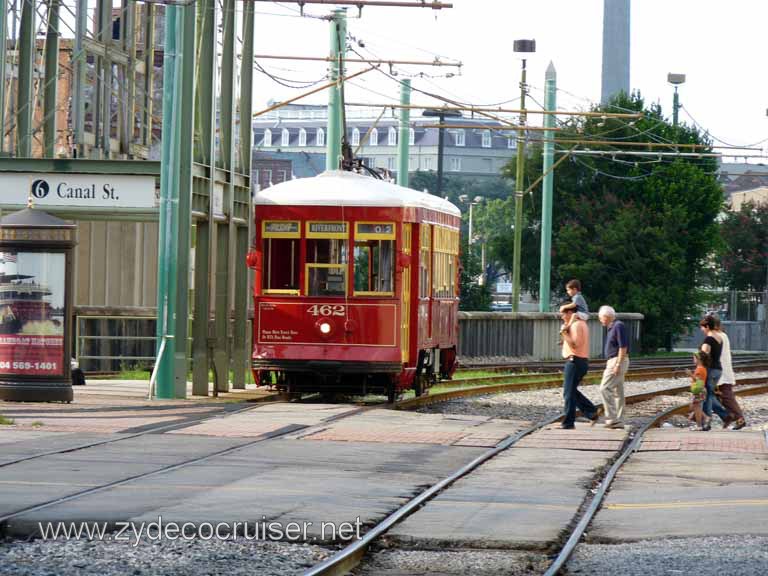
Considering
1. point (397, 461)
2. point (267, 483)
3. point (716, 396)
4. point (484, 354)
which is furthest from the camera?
point (484, 354)

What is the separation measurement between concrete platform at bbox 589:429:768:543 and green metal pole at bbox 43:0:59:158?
1361 cm

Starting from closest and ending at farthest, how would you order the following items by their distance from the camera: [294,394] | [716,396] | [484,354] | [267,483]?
[267,483] → [716,396] → [294,394] → [484,354]

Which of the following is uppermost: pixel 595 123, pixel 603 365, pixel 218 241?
pixel 595 123

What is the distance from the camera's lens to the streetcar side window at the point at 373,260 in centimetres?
2111

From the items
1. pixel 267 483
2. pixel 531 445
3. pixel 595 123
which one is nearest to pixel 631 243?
pixel 595 123

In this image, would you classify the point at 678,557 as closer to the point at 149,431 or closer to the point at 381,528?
the point at 381,528

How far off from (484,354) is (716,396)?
21.2m

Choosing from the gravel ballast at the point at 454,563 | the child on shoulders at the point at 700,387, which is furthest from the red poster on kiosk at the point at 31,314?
the gravel ballast at the point at 454,563

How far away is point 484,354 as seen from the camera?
42344 millimetres

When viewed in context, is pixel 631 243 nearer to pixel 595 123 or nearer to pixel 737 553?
pixel 595 123

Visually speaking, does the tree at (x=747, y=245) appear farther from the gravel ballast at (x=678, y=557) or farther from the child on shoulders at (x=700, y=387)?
the gravel ballast at (x=678, y=557)

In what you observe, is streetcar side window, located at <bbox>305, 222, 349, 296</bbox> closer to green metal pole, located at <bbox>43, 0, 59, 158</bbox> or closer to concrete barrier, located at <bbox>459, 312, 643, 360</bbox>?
green metal pole, located at <bbox>43, 0, 59, 158</bbox>

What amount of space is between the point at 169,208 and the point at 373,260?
9.04ft

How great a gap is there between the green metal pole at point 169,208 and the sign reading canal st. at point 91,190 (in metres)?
0.34
